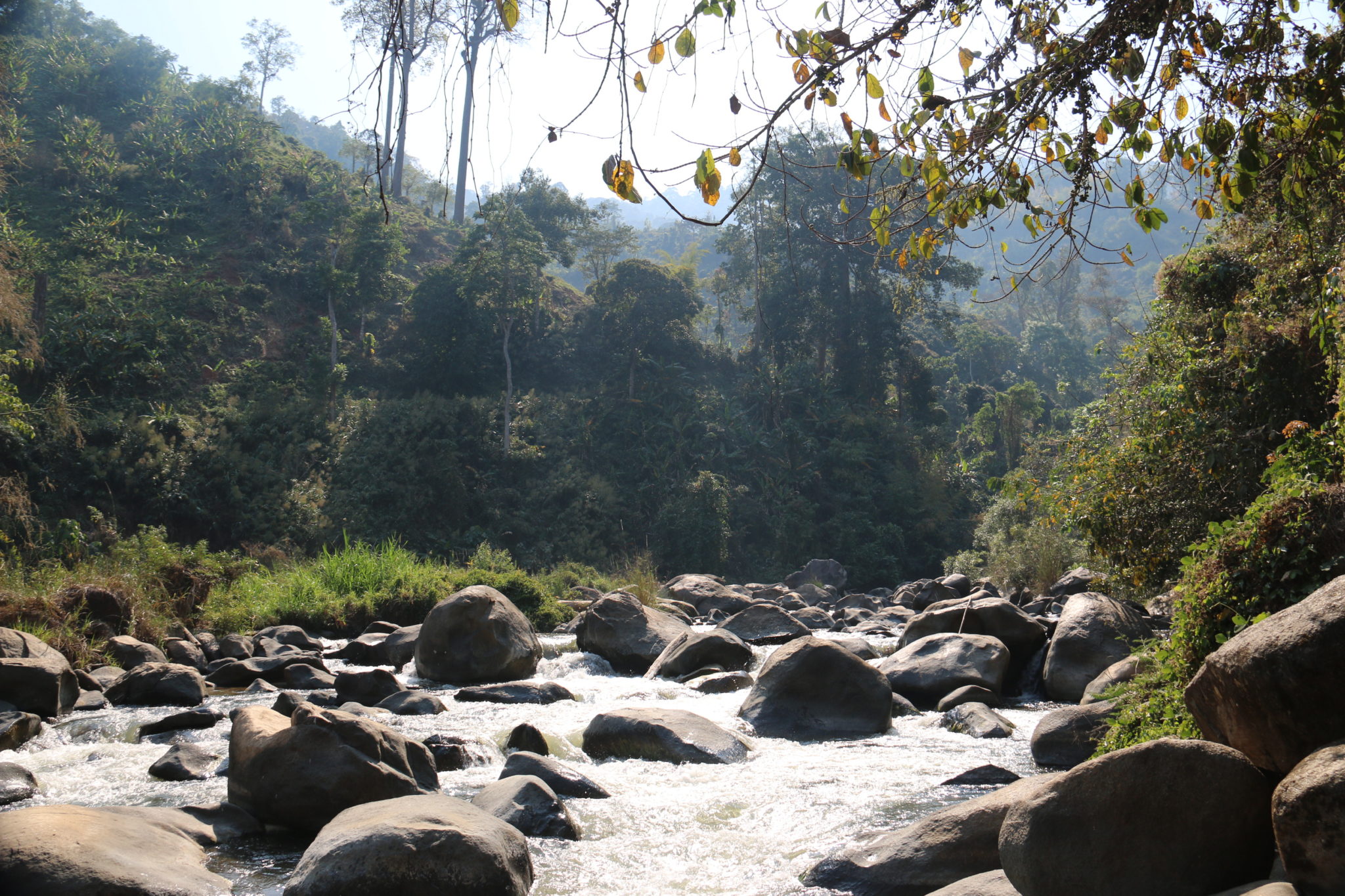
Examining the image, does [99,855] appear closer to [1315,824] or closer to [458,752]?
[458,752]

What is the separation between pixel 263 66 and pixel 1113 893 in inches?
2042

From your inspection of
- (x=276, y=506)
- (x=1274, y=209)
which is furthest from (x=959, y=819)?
(x=276, y=506)

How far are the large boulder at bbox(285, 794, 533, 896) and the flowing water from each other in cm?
41

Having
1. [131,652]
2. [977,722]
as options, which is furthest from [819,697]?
[131,652]

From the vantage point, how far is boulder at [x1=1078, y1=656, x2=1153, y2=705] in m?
6.73

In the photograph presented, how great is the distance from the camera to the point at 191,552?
13273 millimetres

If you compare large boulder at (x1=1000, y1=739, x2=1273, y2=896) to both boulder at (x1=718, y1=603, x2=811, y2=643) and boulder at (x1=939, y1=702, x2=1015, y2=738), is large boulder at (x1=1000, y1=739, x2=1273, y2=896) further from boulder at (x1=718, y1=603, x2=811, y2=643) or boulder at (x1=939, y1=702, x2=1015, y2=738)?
boulder at (x1=718, y1=603, x2=811, y2=643)

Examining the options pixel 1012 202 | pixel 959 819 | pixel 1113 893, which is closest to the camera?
pixel 1113 893

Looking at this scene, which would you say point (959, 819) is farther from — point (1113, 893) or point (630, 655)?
point (630, 655)

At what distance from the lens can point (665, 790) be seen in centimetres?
579

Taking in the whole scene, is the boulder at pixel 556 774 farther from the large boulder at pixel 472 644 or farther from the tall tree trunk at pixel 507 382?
the tall tree trunk at pixel 507 382

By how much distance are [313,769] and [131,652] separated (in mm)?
5982

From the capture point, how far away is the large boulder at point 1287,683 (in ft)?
9.52

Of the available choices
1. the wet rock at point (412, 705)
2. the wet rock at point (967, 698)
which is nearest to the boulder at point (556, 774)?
the wet rock at point (412, 705)
